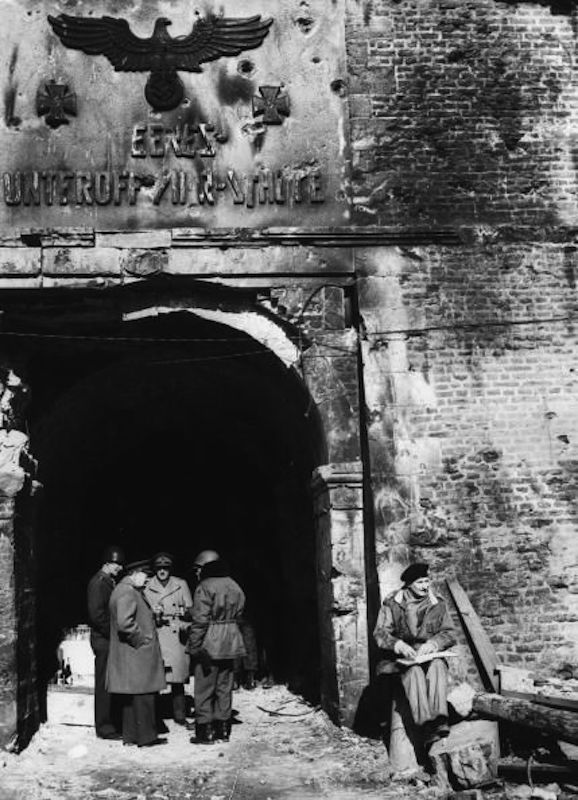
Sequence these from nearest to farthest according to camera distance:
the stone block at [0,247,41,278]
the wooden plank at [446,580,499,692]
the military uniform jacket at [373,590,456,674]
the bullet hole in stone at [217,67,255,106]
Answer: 1. the military uniform jacket at [373,590,456,674]
2. the wooden plank at [446,580,499,692]
3. the stone block at [0,247,41,278]
4. the bullet hole in stone at [217,67,255,106]

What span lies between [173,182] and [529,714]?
19.5 feet

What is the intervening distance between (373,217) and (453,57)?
195cm

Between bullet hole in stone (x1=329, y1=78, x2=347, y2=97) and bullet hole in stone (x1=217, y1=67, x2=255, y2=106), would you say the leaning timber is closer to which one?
bullet hole in stone (x1=329, y1=78, x2=347, y2=97)

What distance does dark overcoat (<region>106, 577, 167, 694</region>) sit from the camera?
8938 mm

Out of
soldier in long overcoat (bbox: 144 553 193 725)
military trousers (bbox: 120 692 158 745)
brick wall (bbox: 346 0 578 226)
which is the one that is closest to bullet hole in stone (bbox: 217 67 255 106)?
brick wall (bbox: 346 0 578 226)

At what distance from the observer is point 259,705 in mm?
11750

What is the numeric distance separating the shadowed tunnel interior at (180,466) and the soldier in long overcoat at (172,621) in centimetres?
198

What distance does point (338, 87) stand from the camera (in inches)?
409

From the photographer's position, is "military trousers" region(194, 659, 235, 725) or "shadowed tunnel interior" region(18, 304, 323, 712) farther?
"shadowed tunnel interior" region(18, 304, 323, 712)

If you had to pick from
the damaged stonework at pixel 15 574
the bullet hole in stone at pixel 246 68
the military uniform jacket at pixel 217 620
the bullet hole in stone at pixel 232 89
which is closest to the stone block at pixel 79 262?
the damaged stonework at pixel 15 574

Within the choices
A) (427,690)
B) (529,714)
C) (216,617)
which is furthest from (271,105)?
(529,714)

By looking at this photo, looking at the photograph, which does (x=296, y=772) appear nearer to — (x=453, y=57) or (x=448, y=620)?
(x=448, y=620)

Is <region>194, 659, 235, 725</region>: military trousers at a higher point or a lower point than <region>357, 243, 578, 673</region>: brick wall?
lower

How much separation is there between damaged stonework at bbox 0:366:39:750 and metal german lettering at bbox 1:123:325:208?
1.82m
